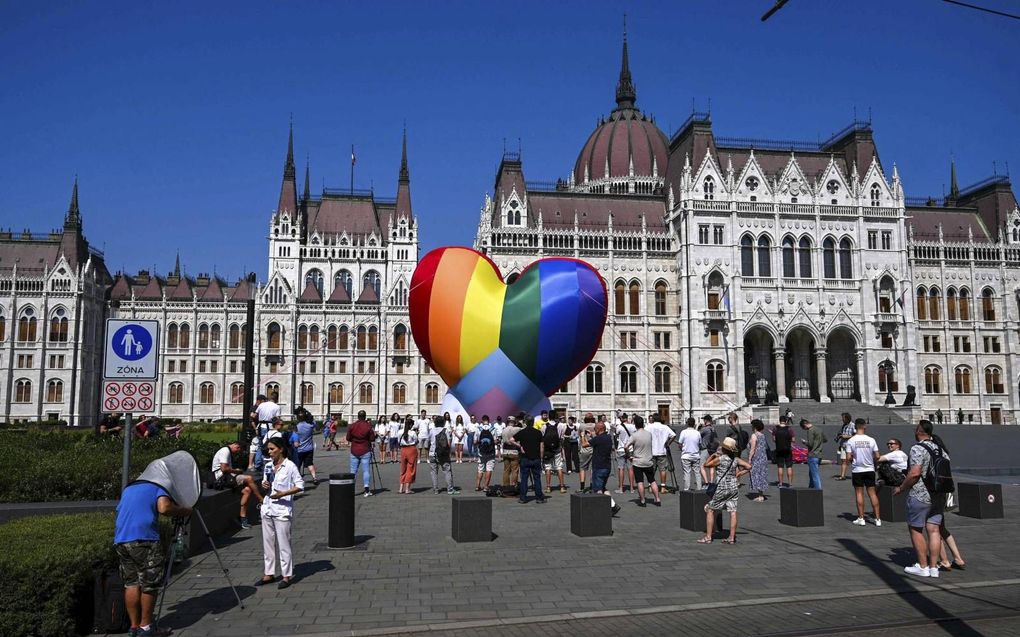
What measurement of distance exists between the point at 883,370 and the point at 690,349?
52.6 ft

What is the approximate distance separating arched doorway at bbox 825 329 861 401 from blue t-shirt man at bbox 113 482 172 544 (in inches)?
2378

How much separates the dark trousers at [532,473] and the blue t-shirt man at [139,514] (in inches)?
428

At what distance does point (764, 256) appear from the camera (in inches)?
2410

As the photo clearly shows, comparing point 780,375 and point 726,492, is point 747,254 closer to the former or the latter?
point 780,375

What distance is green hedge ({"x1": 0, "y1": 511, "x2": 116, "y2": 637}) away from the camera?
7582 millimetres

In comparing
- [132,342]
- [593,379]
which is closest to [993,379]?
[593,379]

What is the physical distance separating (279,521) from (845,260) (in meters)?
60.7

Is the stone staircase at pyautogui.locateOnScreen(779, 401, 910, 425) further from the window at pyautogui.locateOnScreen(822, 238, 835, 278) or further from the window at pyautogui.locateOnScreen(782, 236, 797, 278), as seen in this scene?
the window at pyautogui.locateOnScreen(822, 238, 835, 278)

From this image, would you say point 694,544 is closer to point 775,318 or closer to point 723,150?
point 775,318

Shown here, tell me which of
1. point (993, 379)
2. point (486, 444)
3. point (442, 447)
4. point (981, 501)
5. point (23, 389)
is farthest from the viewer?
point (23, 389)

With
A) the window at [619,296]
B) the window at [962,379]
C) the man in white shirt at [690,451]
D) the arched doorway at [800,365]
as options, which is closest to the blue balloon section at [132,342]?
the man in white shirt at [690,451]

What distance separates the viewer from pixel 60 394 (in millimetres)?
69500

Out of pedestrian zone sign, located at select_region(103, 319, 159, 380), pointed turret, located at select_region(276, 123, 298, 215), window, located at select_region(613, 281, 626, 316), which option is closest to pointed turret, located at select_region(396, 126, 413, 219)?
pointed turret, located at select_region(276, 123, 298, 215)

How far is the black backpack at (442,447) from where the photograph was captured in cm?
1938
